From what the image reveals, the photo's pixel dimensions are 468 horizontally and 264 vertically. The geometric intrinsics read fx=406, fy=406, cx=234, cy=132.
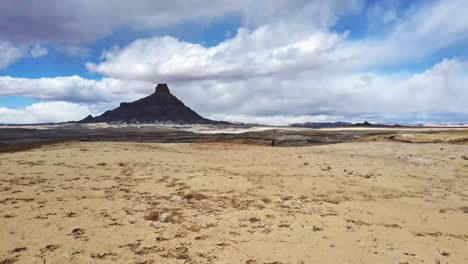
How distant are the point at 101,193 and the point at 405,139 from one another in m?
32.5

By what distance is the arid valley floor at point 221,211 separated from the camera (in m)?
7.79

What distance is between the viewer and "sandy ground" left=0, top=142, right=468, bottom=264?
7.79m

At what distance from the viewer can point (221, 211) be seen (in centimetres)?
1056

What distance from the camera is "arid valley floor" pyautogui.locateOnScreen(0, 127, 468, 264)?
7.79m

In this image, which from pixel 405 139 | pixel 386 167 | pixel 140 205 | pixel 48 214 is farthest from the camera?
pixel 405 139

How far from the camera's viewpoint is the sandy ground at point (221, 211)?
25.5ft

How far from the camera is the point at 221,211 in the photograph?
10562mm

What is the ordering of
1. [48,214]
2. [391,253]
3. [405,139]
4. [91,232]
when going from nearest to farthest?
1. [391,253]
2. [91,232]
3. [48,214]
4. [405,139]

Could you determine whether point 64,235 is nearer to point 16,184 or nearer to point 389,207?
point 16,184

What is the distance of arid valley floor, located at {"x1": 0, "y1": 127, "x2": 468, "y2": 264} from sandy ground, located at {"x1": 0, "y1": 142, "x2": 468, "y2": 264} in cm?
4

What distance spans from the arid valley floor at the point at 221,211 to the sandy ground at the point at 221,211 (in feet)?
0.12

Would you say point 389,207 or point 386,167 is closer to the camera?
point 389,207

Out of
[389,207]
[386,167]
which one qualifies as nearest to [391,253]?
[389,207]

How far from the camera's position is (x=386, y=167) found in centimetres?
1939
